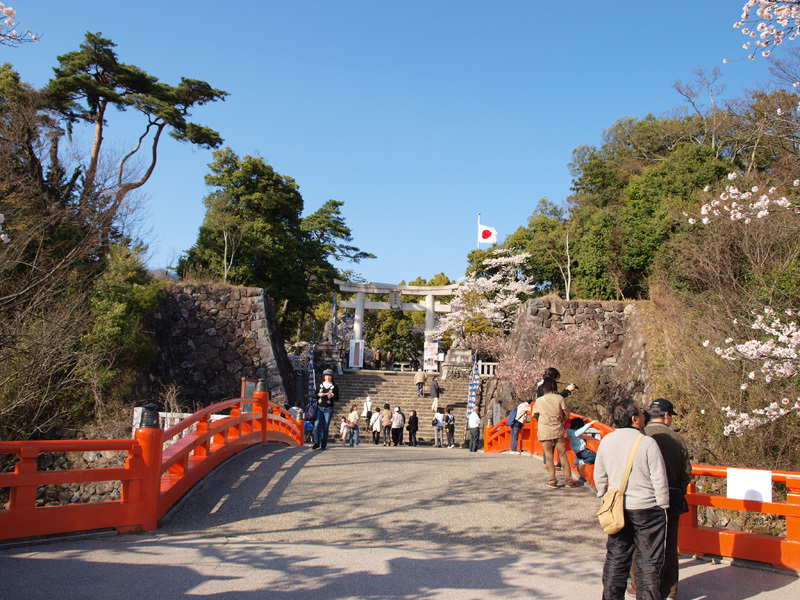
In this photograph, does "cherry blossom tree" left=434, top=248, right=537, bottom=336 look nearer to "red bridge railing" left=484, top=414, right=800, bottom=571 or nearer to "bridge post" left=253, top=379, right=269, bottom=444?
"bridge post" left=253, top=379, right=269, bottom=444

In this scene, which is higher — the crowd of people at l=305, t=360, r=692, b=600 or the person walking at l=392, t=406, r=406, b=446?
the crowd of people at l=305, t=360, r=692, b=600

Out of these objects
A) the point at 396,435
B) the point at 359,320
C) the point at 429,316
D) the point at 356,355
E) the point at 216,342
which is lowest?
the point at 396,435

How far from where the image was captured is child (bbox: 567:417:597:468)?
7.27 meters

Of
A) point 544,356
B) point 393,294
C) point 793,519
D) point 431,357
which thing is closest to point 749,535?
point 793,519

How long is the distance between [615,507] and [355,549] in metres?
2.18

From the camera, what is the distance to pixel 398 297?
108 ft

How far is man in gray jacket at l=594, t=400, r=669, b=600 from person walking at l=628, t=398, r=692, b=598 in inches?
9.2

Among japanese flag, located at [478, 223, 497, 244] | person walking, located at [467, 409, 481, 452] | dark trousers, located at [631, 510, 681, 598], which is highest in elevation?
japanese flag, located at [478, 223, 497, 244]

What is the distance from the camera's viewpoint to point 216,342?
2217 cm

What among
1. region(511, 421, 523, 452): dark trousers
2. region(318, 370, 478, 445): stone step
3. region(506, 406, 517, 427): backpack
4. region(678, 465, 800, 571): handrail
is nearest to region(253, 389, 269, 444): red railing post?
region(506, 406, 517, 427): backpack

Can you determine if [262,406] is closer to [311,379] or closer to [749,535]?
[749,535]

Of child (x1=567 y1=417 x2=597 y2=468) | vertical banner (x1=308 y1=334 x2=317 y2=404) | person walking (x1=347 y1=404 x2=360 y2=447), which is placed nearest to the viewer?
child (x1=567 y1=417 x2=597 y2=468)

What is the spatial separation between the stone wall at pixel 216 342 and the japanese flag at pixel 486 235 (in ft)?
45.4

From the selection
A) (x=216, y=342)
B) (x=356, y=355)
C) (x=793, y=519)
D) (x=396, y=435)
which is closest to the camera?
(x=793, y=519)
